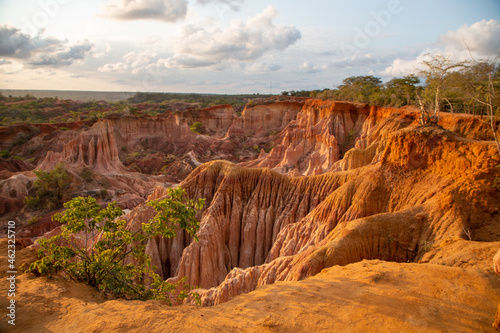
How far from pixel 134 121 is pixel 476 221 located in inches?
2072

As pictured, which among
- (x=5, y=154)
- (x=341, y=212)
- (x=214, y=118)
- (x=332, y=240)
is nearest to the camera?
(x=332, y=240)

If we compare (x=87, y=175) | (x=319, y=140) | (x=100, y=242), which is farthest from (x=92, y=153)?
(x=100, y=242)

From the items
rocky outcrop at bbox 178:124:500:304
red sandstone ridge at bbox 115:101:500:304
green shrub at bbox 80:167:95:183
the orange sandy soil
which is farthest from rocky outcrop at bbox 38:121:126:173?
the orange sandy soil

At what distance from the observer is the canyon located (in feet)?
17.3

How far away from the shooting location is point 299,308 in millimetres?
5594

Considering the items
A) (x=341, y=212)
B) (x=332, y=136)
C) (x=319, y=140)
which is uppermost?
(x=332, y=136)

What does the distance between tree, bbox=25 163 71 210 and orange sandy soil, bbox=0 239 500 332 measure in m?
25.3

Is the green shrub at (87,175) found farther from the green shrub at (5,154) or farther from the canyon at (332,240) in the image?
the green shrub at (5,154)

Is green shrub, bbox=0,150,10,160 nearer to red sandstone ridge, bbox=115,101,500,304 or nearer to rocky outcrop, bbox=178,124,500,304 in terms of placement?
red sandstone ridge, bbox=115,101,500,304

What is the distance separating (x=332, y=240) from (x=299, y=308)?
19.2 feet

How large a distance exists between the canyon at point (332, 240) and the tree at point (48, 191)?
3.64 feet

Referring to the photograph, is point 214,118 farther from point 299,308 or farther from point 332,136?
point 299,308

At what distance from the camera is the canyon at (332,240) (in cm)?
528

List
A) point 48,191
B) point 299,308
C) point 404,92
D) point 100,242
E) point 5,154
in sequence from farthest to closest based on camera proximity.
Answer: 1. point 5,154
2. point 404,92
3. point 48,191
4. point 100,242
5. point 299,308
